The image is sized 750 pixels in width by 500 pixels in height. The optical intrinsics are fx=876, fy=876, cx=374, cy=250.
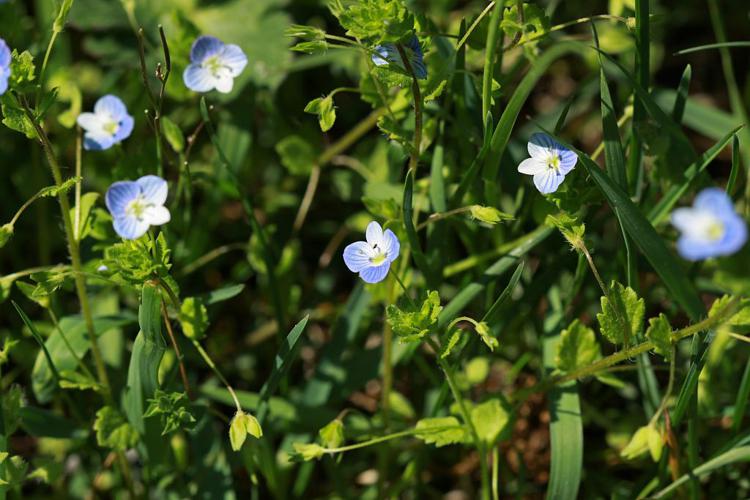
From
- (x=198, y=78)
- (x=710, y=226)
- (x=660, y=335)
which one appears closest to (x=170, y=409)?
(x=198, y=78)

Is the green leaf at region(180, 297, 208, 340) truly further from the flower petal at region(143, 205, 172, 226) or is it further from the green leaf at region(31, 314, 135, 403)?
the green leaf at region(31, 314, 135, 403)

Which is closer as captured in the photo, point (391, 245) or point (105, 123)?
point (391, 245)

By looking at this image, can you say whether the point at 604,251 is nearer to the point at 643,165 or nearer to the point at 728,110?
the point at 643,165

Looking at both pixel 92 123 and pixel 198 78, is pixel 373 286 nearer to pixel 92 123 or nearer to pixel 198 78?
pixel 198 78

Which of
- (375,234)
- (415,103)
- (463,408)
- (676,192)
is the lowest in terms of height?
(463,408)

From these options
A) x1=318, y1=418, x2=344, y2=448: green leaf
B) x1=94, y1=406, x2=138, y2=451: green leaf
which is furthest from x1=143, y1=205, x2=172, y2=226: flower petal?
x1=318, y1=418, x2=344, y2=448: green leaf

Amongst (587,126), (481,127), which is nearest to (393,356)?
(481,127)
